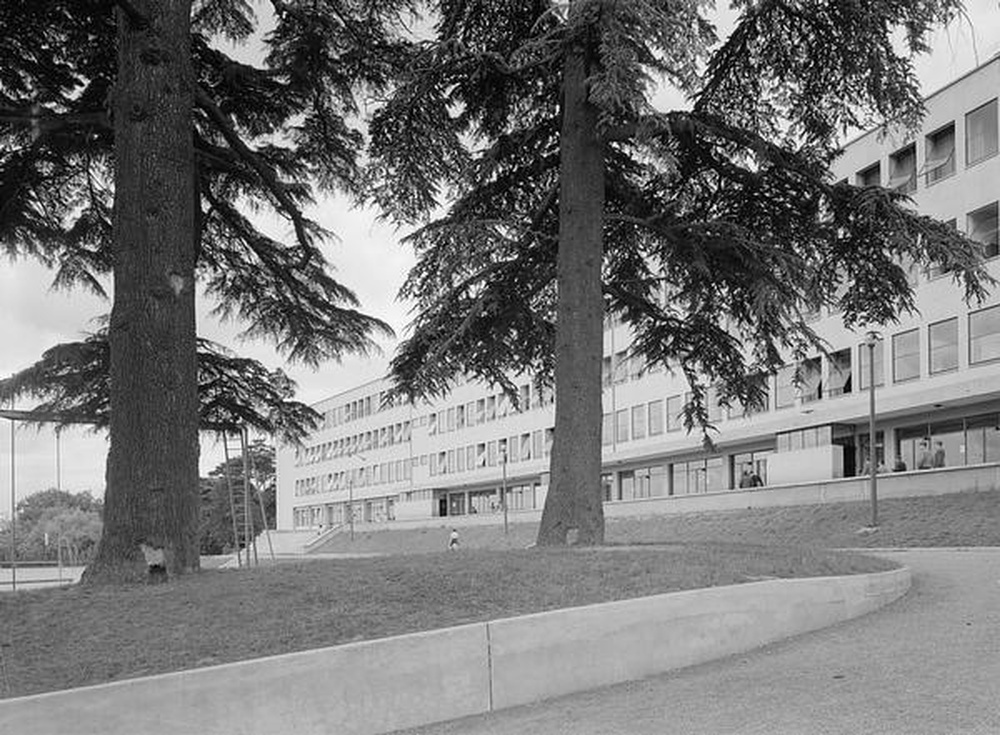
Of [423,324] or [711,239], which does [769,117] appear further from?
[423,324]

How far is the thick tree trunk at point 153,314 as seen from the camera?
1018cm

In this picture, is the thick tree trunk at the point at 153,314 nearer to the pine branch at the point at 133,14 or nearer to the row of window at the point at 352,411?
the pine branch at the point at 133,14

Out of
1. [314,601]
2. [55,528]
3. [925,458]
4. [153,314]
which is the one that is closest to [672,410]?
[925,458]

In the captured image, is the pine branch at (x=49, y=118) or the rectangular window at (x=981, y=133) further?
the rectangular window at (x=981, y=133)

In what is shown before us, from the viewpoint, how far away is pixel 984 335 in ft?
122

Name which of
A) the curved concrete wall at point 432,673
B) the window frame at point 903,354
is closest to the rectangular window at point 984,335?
the window frame at point 903,354

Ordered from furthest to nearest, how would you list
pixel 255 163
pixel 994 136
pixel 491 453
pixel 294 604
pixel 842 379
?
1. pixel 491 453
2. pixel 842 379
3. pixel 994 136
4. pixel 255 163
5. pixel 294 604

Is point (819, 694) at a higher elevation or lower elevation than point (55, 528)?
higher

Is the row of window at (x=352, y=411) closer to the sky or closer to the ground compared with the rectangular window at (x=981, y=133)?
closer to the ground

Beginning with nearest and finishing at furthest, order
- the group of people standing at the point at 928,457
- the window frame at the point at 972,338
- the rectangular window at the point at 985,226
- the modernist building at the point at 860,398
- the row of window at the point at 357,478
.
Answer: the rectangular window at the point at 985,226
the group of people standing at the point at 928,457
the window frame at the point at 972,338
the modernist building at the point at 860,398
the row of window at the point at 357,478

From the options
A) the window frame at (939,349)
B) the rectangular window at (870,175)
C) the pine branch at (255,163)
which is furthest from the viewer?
the rectangular window at (870,175)

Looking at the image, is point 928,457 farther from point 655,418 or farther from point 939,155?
point 655,418

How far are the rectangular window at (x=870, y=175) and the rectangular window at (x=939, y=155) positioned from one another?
8.87 ft

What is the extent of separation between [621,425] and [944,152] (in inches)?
1184
